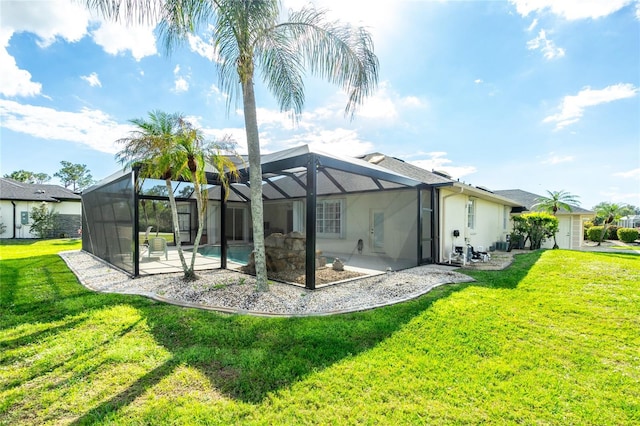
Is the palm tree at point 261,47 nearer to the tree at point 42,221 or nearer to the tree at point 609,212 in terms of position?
the tree at point 42,221

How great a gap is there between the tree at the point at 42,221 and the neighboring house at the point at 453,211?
24.9 m

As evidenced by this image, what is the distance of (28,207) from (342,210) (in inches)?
1031

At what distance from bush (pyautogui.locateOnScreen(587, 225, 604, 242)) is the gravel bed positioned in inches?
1089

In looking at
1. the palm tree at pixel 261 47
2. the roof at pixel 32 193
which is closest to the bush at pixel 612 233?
the palm tree at pixel 261 47

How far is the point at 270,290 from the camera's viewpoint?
6141mm

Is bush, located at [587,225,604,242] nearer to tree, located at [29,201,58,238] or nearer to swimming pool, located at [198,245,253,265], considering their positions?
swimming pool, located at [198,245,253,265]

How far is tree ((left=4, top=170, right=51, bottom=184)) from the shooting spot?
161ft

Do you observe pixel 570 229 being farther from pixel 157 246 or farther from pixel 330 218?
pixel 157 246

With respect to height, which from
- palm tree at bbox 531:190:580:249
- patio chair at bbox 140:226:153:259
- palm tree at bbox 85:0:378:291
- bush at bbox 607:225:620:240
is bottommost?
bush at bbox 607:225:620:240

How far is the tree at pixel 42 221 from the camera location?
21.3 metres

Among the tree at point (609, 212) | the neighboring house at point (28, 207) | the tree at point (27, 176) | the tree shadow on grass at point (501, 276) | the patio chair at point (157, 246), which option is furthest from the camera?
the tree at point (27, 176)

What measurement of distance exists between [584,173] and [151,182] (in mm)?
25850

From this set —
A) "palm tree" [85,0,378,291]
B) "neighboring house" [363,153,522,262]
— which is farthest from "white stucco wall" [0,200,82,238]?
"neighboring house" [363,153,522,262]

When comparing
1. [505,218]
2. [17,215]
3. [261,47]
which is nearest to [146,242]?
[261,47]
